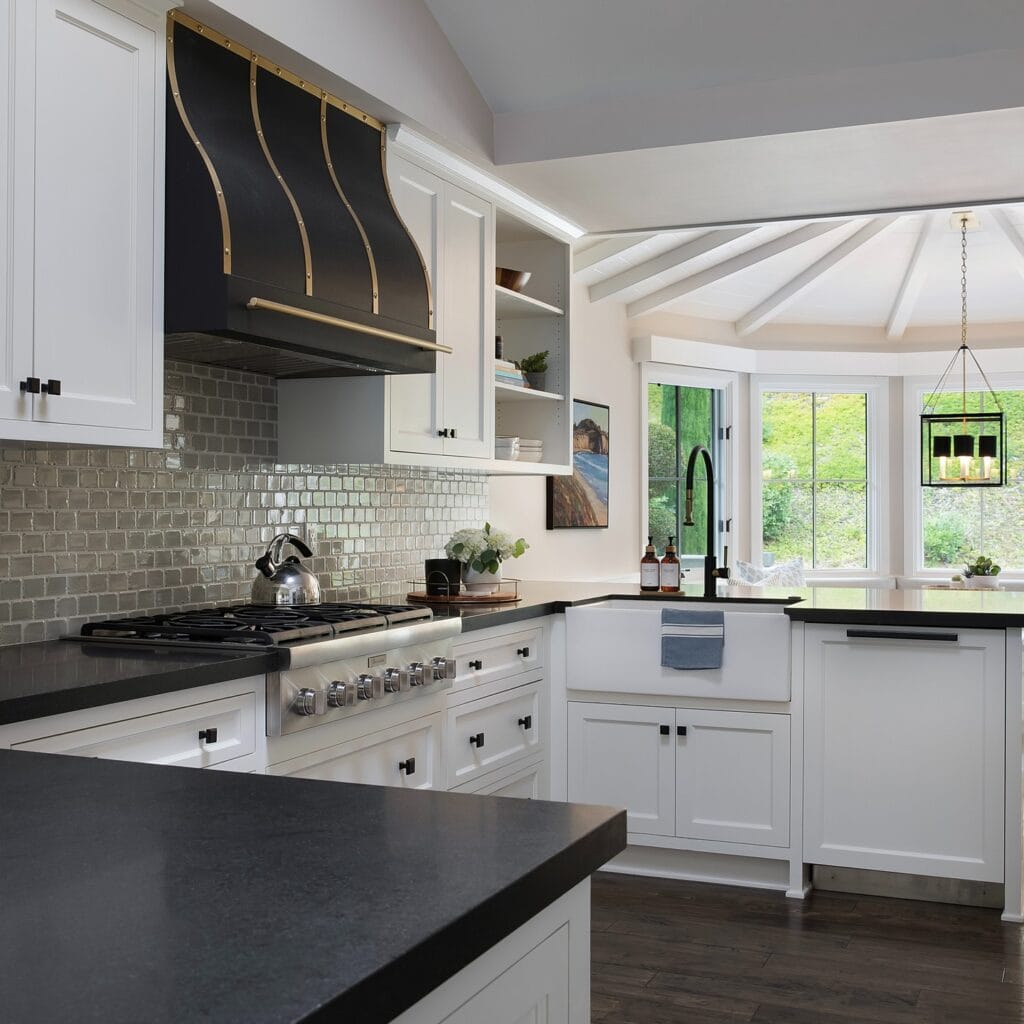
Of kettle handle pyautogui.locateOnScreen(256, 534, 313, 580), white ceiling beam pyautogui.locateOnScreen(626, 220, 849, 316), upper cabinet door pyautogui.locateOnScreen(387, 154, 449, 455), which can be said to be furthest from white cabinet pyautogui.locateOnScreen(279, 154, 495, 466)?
white ceiling beam pyautogui.locateOnScreen(626, 220, 849, 316)

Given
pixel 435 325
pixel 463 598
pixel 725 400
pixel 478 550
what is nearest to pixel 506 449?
pixel 478 550

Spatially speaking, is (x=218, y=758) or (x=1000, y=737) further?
(x=1000, y=737)

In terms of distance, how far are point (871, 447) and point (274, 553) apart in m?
6.55

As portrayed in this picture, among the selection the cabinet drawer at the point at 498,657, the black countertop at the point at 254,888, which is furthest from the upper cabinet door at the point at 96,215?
the cabinet drawer at the point at 498,657

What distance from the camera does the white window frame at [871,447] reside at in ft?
29.0

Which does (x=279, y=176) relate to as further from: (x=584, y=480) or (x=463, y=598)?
(x=584, y=480)

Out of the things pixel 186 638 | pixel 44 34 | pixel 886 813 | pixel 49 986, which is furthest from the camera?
pixel 886 813

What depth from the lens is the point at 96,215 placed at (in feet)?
8.28

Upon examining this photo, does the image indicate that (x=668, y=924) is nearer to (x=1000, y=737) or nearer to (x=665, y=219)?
(x=1000, y=737)

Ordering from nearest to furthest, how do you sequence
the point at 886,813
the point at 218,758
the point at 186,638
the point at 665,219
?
the point at 218,758, the point at 186,638, the point at 886,813, the point at 665,219

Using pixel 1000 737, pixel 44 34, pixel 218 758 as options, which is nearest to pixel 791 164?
pixel 1000 737

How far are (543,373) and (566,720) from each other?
1.54 metres

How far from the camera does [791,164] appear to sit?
13.0ft

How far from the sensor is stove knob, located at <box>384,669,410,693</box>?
311cm
